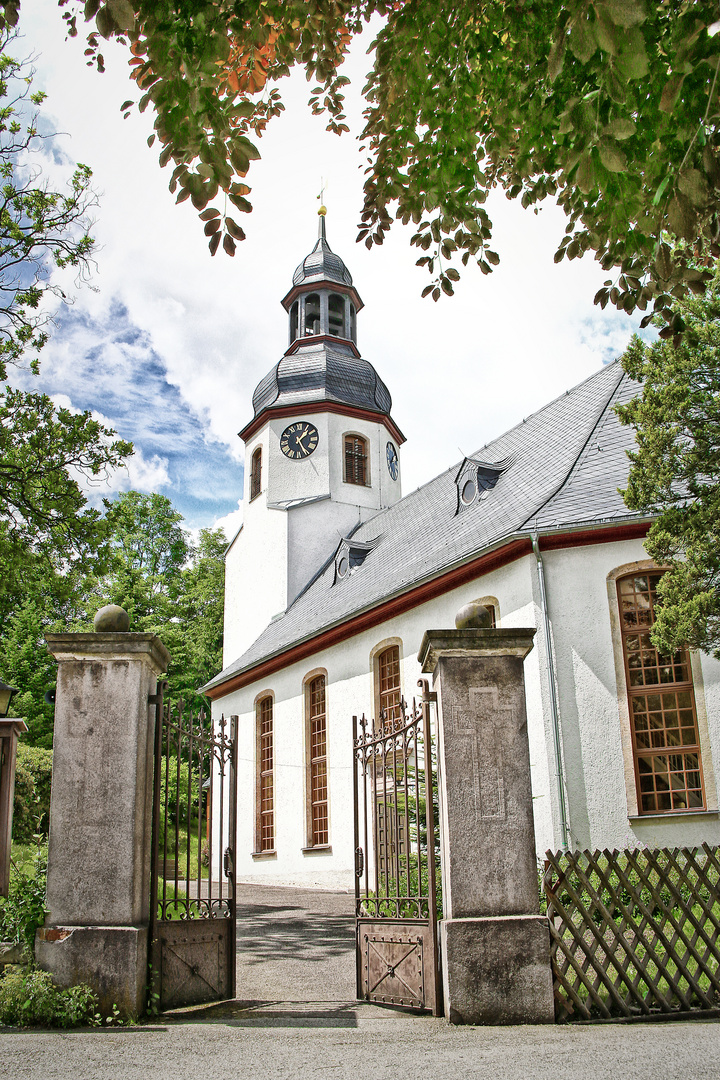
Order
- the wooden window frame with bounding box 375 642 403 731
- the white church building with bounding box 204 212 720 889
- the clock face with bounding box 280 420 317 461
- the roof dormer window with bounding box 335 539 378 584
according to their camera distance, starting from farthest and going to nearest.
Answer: the clock face with bounding box 280 420 317 461 < the roof dormer window with bounding box 335 539 378 584 < the wooden window frame with bounding box 375 642 403 731 < the white church building with bounding box 204 212 720 889

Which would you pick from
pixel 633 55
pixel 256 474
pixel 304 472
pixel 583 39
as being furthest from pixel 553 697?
pixel 256 474

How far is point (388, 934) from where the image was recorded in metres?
6.22

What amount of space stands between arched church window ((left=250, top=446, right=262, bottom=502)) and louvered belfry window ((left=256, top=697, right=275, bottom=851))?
7.56 metres

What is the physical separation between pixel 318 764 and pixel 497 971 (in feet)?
41.9

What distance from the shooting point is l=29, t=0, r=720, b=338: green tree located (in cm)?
296

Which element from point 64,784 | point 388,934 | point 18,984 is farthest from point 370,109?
point 18,984

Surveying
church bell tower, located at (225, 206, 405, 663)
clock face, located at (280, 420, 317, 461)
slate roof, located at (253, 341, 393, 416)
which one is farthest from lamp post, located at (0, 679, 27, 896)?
slate roof, located at (253, 341, 393, 416)

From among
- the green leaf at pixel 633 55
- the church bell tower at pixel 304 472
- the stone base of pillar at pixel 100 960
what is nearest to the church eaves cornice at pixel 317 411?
the church bell tower at pixel 304 472

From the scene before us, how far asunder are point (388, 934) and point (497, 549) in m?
7.26

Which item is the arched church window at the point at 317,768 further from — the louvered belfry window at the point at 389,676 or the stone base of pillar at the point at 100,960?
the stone base of pillar at the point at 100,960

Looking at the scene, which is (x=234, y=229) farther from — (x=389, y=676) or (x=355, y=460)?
(x=355, y=460)

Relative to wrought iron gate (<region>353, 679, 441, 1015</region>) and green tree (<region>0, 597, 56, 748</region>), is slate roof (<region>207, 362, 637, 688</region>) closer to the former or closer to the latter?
wrought iron gate (<region>353, 679, 441, 1015</region>)

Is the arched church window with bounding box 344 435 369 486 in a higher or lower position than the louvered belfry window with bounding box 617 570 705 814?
higher

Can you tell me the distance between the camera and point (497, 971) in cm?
556
